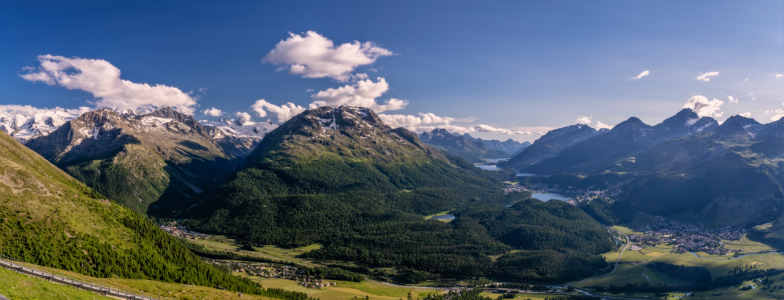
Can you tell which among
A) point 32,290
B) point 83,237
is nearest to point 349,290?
point 83,237

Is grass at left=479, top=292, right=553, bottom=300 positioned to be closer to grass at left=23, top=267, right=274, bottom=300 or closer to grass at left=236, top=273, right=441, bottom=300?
grass at left=236, top=273, right=441, bottom=300

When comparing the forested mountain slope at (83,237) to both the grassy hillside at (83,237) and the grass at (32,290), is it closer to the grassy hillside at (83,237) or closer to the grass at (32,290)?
the grassy hillside at (83,237)

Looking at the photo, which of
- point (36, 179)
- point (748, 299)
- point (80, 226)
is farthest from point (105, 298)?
point (748, 299)

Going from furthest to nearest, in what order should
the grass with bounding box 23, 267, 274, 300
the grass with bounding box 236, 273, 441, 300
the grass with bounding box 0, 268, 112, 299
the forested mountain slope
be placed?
the grass with bounding box 236, 273, 441, 300 → the forested mountain slope → the grass with bounding box 23, 267, 274, 300 → the grass with bounding box 0, 268, 112, 299

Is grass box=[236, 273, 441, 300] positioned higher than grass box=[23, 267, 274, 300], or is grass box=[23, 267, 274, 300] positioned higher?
grass box=[23, 267, 274, 300]

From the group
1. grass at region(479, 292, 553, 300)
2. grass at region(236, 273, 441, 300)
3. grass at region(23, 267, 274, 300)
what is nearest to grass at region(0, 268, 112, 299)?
grass at region(23, 267, 274, 300)

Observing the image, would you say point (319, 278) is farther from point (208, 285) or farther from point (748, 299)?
point (748, 299)

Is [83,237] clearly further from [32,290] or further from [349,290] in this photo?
[349,290]
